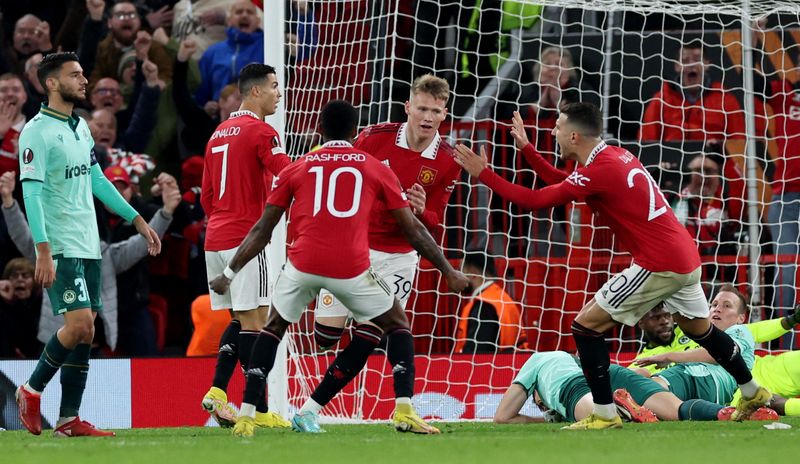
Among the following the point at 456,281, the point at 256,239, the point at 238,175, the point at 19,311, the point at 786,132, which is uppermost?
the point at 786,132

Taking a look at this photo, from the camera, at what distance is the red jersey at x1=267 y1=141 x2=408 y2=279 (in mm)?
6660

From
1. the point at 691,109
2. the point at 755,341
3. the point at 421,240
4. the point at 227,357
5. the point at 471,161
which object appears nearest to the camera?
the point at 421,240

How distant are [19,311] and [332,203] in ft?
16.6

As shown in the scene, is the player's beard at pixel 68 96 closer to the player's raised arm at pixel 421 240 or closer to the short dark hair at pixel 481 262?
the player's raised arm at pixel 421 240

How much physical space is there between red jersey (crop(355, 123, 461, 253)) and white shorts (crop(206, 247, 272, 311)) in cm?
70

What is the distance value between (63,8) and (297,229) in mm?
6192

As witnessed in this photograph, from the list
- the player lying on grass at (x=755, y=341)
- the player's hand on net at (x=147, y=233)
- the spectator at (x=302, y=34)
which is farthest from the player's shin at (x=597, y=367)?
the spectator at (x=302, y=34)

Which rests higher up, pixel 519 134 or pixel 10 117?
pixel 519 134

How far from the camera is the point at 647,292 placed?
726 cm

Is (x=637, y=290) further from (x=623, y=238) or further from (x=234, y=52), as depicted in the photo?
(x=234, y=52)

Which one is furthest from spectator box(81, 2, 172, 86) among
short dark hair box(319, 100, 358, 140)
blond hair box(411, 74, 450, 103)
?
short dark hair box(319, 100, 358, 140)

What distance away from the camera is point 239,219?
7910 millimetres

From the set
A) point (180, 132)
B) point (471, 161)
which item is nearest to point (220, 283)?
point (471, 161)

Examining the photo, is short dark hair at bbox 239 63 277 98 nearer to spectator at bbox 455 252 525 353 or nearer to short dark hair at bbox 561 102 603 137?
short dark hair at bbox 561 102 603 137
